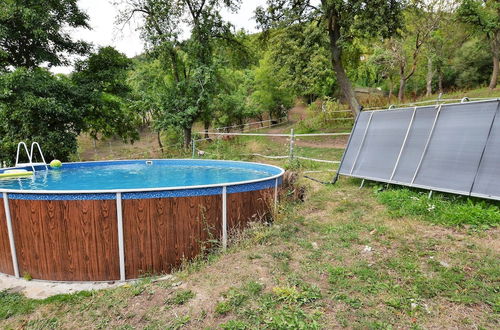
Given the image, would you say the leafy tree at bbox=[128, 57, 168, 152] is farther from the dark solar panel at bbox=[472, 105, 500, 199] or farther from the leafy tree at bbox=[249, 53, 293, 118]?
the dark solar panel at bbox=[472, 105, 500, 199]

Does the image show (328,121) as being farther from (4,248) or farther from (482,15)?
(4,248)

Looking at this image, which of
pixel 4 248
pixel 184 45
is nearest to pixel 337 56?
pixel 184 45

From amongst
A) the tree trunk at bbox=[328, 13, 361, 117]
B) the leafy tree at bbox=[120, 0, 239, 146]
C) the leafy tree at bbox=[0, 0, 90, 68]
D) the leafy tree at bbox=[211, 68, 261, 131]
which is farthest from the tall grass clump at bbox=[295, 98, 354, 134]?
the leafy tree at bbox=[0, 0, 90, 68]

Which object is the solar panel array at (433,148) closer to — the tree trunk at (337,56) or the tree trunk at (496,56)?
the tree trunk at (337,56)

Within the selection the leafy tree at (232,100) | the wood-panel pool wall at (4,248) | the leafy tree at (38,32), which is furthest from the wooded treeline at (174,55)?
the wood-panel pool wall at (4,248)

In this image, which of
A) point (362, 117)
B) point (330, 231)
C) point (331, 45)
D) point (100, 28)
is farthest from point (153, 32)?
point (330, 231)

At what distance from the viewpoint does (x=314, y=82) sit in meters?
12.3

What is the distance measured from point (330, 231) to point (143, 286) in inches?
103

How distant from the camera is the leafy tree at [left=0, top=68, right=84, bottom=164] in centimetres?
995

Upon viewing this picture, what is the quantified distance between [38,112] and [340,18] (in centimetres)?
1281

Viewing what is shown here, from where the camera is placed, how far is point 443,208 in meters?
4.20

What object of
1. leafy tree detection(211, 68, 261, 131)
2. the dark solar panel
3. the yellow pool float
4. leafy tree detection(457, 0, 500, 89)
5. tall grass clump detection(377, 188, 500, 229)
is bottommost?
the yellow pool float

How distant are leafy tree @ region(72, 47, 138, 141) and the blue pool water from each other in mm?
3629

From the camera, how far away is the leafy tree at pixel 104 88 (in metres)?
12.6
